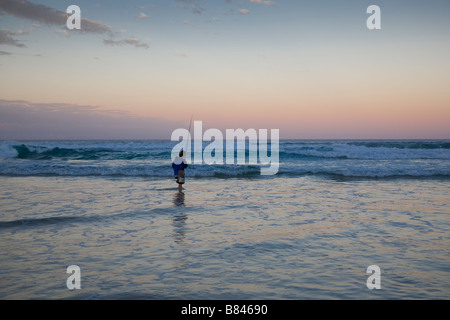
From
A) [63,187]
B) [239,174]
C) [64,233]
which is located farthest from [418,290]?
[239,174]

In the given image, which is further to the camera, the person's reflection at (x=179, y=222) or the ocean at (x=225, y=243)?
the person's reflection at (x=179, y=222)

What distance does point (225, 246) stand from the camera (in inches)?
249

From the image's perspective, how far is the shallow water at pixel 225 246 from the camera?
4.45 metres

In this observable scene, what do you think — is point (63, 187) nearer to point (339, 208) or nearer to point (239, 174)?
point (239, 174)

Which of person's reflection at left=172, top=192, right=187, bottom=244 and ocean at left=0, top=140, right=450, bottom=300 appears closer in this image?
ocean at left=0, top=140, right=450, bottom=300

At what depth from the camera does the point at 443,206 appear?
1035 centimetres

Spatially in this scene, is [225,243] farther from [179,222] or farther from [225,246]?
[179,222]

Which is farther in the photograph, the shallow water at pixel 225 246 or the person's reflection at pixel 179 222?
the person's reflection at pixel 179 222

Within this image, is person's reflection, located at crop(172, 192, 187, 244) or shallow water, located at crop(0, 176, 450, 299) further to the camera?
person's reflection, located at crop(172, 192, 187, 244)

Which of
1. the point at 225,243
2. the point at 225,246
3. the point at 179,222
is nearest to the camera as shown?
the point at 225,246

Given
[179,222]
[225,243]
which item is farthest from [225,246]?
[179,222]

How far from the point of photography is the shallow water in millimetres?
4445
